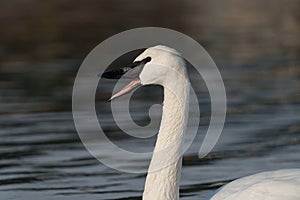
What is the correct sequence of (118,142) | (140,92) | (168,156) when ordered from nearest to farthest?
(168,156), (118,142), (140,92)

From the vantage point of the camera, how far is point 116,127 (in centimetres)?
1284

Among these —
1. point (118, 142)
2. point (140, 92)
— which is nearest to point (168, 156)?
point (118, 142)

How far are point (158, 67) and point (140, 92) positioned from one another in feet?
25.4

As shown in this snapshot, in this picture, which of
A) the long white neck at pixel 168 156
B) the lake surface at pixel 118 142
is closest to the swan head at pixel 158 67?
the long white neck at pixel 168 156

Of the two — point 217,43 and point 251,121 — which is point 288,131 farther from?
point 217,43

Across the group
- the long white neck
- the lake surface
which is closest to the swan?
the long white neck

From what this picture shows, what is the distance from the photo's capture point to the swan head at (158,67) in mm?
7227

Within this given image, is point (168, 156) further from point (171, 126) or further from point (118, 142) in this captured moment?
point (118, 142)

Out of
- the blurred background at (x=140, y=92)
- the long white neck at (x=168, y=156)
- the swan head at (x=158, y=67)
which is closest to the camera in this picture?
the swan head at (x=158, y=67)

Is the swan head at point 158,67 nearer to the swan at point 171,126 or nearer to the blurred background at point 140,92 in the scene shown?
the swan at point 171,126

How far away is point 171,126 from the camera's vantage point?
7402 mm

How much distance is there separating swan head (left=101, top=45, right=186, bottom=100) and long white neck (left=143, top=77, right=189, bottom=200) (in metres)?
0.14

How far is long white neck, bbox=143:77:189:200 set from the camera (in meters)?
7.38

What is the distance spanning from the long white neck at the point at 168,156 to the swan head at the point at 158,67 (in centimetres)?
14
